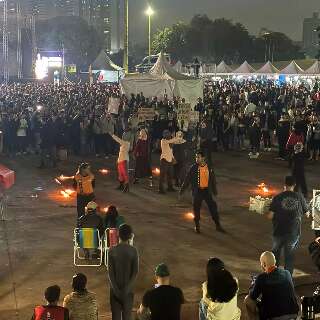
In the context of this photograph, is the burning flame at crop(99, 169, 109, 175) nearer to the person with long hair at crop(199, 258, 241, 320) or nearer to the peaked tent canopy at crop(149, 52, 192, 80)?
the peaked tent canopy at crop(149, 52, 192, 80)

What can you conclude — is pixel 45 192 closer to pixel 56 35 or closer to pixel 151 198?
A: pixel 151 198

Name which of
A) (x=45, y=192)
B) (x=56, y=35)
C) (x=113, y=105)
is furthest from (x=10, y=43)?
(x=45, y=192)

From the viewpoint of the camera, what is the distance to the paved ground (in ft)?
30.3

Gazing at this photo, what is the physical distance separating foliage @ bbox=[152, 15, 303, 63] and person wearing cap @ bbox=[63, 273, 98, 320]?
9810 centimetres

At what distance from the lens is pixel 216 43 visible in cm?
10325

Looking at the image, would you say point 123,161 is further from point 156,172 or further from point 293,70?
point 293,70

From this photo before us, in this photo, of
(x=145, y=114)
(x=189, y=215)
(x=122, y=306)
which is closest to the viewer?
(x=122, y=306)

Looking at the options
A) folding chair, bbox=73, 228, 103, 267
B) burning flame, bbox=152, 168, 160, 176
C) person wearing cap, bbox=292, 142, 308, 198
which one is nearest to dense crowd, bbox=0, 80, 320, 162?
burning flame, bbox=152, 168, 160, 176

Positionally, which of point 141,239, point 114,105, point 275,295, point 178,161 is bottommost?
point 141,239

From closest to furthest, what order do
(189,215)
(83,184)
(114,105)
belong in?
(83,184), (189,215), (114,105)

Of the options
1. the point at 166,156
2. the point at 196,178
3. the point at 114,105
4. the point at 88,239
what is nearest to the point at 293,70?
the point at 114,105

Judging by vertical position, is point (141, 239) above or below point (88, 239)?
below

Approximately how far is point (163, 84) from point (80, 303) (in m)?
24.7

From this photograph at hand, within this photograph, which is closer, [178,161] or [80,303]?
[80,303]
